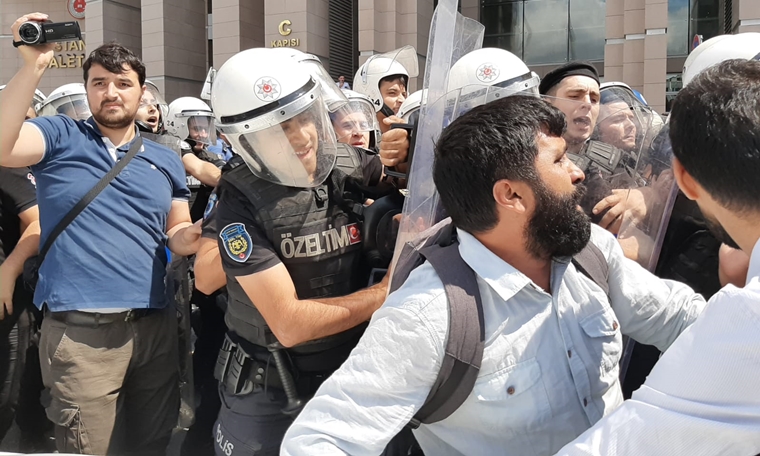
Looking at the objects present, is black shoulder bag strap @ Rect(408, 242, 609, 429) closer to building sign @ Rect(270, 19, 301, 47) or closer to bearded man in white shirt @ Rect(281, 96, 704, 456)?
bearded man in white shirt @ Rect(281, 96, 704, 456)

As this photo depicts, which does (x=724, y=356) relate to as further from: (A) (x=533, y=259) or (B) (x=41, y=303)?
(B) (x=41, y=303)

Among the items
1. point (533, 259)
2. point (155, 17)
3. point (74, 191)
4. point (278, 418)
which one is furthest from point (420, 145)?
point (155, 17)

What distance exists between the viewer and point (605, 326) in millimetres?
1302

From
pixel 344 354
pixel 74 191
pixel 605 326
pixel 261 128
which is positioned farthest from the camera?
pixel 74 191

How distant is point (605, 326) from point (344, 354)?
97 centimetres

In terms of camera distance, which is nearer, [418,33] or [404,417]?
[404,417]

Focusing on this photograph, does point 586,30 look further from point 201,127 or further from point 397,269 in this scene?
point 397,269

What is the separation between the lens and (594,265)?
1371 millimetres

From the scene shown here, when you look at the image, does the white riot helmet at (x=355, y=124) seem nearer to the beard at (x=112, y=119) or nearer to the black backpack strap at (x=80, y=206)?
the beard at (x=112, y=119)

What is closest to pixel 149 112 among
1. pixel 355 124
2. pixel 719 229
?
pixel 355 124

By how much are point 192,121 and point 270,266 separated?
4846mm

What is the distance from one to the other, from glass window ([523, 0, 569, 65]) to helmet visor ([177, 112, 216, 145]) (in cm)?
1279

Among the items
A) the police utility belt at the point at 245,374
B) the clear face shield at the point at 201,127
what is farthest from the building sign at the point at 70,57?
the police utility belt at the point at 245,374

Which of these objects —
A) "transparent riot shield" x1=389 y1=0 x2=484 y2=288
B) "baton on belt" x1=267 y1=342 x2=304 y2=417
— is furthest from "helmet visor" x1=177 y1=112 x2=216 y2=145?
"transparent riot shield" x1=389 y1=0 x2=484 y2=288
